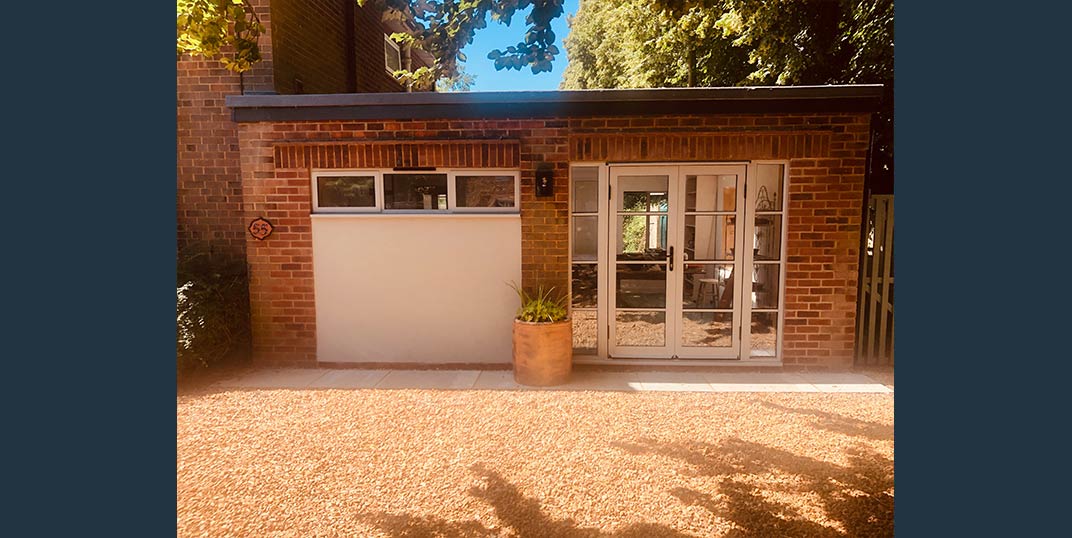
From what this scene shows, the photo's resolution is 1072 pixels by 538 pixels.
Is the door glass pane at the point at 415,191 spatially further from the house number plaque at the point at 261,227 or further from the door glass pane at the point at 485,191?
the house number plaque at the point at 261,227

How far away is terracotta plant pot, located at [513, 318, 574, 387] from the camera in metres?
4.96

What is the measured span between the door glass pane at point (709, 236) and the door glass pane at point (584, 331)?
116 centimetres

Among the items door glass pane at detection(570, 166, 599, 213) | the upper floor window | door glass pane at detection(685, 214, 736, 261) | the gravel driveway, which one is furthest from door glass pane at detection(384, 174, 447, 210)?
the upper floor window

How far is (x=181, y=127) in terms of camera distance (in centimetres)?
591

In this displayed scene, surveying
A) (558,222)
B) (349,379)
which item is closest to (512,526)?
(349,379)

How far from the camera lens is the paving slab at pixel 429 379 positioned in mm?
4984

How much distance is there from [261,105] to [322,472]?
3.69m

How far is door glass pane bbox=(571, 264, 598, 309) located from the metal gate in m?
2.66

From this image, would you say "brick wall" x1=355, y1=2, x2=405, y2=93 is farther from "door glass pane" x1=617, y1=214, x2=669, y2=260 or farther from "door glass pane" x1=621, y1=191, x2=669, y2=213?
"door glass pane" x1=617, y1=214, x2=669, y2=260

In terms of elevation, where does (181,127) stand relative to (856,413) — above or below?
above

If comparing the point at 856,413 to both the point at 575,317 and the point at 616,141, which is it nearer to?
the point at 575,317

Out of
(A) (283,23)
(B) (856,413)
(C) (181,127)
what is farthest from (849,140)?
(C) (181,127)

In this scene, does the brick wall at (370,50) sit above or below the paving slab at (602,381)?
above

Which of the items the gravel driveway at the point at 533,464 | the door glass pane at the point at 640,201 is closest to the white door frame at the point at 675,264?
the door glass pane at the point at 640,201
